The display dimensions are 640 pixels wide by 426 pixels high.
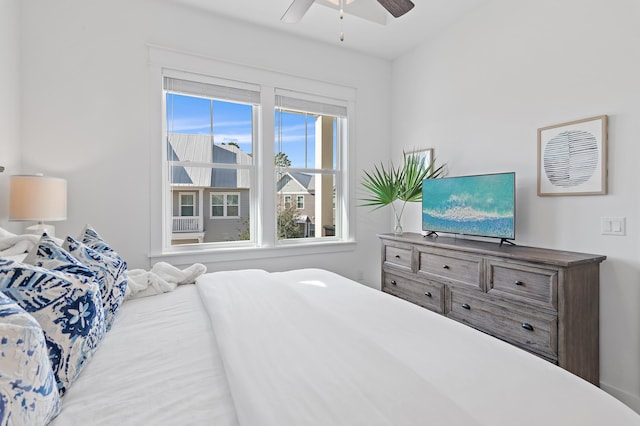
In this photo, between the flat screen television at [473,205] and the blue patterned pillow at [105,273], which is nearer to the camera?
the blue patterned pillow at [105,273]

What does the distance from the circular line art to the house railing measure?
2978 millimetres

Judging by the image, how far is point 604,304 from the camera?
6.68ft

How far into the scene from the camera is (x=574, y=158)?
2180 mm

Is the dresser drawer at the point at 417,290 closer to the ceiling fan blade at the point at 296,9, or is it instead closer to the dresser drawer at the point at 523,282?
the dresser drawer at the point at 523,282

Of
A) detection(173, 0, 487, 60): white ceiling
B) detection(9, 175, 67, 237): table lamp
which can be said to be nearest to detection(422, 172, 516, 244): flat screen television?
detection(173, 0, 487, 60): white ceiling

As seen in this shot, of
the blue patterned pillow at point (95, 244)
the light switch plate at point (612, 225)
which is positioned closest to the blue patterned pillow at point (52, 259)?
the blue patterned pillow at point (95, 244)

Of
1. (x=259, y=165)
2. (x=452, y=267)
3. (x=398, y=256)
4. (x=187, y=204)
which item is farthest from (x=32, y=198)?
(x=452, y=267)

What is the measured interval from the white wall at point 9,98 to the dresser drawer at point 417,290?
3.03 m

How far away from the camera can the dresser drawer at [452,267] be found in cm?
231

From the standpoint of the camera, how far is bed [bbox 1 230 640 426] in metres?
0.72

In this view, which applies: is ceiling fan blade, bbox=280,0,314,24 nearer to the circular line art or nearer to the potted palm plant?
the potted palm plant

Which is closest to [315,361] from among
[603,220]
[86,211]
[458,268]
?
[458,268]

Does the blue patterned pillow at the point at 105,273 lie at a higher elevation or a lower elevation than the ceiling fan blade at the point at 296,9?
lower

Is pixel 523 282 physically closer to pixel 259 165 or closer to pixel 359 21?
pixel 259 165
